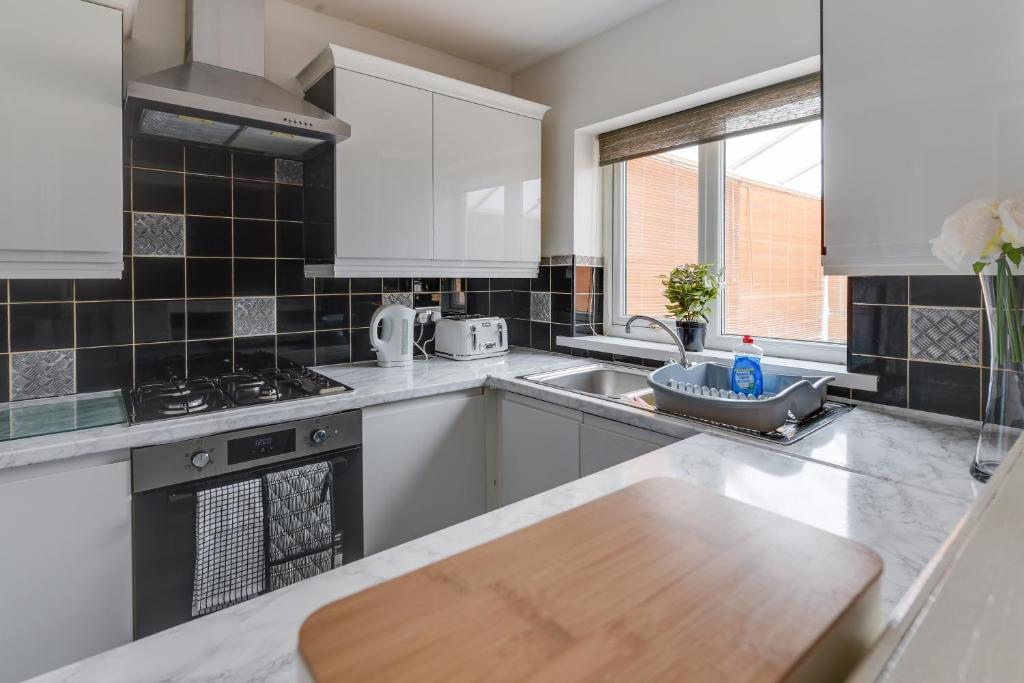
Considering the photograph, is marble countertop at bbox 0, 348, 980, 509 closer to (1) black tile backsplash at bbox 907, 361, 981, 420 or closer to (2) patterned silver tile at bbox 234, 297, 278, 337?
(1) black tile backsplash at bbox 907, 361, 981, 420

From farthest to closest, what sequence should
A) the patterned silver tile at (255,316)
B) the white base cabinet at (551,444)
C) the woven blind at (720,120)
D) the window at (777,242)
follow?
the patterned silver tile at (255,316)
the window at (777,242)
the woven blind at (720,120)
the white base cabinet at (551,444)

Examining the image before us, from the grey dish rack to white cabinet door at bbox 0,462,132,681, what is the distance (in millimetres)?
1576

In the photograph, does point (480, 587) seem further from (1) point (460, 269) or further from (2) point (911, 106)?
(1) point (460, 269)

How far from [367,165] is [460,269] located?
0.61m

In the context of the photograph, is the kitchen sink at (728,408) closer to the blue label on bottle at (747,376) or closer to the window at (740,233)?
the blue label on bottle at (747,376)

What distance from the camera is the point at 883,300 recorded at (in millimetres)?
1690

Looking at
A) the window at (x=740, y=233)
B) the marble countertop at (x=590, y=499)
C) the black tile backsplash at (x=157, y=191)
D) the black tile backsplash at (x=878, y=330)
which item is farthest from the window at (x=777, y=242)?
the black tile backsplash at (x=157, y=191)

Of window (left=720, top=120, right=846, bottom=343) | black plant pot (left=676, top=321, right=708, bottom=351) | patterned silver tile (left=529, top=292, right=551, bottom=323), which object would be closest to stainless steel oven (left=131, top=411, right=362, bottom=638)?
patterned silver tile (left=529, top=292, right=551, bottom=323)

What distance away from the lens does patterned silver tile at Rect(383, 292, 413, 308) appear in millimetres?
2674

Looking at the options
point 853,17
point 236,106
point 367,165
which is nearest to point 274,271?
point 367,165

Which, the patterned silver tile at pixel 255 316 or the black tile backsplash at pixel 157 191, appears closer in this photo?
the black tile backsplash at pixel 157 191

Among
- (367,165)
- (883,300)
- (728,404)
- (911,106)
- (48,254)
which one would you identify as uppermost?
(367,165)

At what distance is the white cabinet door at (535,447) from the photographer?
76.4 inches

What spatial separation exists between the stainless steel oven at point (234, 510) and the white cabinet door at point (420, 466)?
86mm
